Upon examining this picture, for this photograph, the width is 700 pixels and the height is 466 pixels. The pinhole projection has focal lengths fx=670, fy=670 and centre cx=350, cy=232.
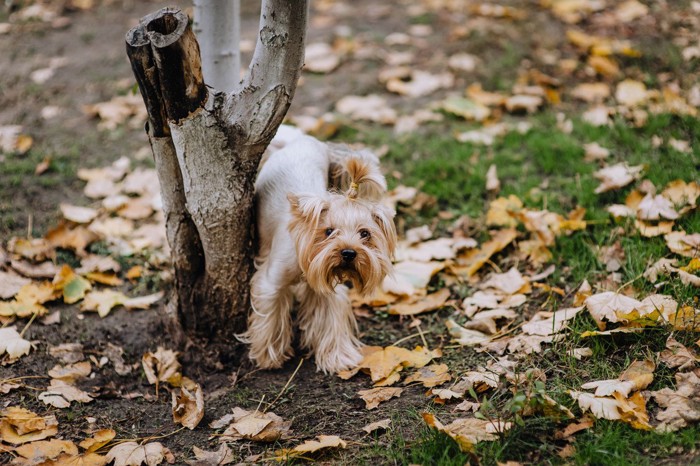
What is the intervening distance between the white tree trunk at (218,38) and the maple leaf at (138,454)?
6.49 feet

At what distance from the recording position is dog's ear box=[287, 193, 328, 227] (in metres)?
3.33

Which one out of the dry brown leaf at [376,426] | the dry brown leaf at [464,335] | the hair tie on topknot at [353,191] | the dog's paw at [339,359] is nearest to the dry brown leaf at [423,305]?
the dry brown leaf at [464,335]

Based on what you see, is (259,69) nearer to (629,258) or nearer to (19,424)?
(19,424)

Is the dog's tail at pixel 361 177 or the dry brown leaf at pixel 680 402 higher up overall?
the dog's tail at pixel 361 177

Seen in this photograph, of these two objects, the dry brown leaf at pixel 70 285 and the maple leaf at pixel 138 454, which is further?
the dry brown leaf at pixel 70 285

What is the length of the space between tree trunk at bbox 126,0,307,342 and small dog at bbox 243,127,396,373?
0.62 feet

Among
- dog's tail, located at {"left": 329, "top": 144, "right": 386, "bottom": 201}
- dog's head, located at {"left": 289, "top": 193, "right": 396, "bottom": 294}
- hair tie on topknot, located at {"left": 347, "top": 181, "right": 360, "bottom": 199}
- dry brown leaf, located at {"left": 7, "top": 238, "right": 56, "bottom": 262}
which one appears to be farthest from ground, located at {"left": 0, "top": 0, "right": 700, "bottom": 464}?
hair tie on topknot, located at {"left": 347, "top": 181, "right": 360, "bottom": 199}

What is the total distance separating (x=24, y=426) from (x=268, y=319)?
1301 millimetres

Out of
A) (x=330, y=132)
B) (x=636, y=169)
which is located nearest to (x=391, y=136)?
(x=330, y=132)

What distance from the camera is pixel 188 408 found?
130 inches

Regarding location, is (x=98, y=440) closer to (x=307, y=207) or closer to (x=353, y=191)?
(x=307, y=207)

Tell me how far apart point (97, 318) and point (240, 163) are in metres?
1.45

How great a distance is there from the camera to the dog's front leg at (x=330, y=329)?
3.67m

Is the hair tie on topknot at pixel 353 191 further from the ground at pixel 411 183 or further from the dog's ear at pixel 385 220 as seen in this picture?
the ground at pixel 411 183
